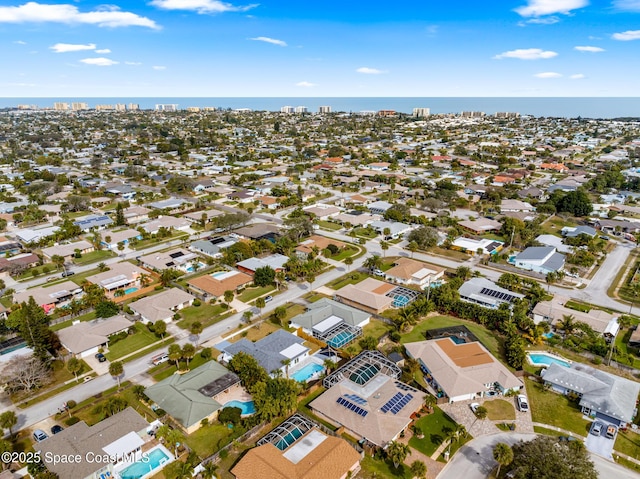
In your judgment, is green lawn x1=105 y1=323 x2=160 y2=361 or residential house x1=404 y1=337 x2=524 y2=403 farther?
green lawn x1=105 y1=323 x2=160 y2=361

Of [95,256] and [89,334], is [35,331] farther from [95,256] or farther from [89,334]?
[95,256]

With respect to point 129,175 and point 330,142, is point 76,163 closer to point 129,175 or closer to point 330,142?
point 129,175

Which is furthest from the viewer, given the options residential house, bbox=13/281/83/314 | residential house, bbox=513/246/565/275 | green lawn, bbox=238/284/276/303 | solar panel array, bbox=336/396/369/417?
residential house, bbox=513/246/565/275

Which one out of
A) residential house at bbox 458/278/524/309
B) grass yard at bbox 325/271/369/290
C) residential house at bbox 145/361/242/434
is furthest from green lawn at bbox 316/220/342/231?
residential house at bbox 145/361/242/434

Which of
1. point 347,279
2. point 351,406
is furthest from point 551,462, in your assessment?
point 347,279

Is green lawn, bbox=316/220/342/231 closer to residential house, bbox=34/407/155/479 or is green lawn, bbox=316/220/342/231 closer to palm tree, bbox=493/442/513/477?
residential house, bbox=34/407/155/479

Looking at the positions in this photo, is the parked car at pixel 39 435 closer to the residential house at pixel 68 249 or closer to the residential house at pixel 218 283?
the residential house at pixel 218 283

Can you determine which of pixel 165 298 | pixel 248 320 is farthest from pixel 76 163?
pixel 248 320

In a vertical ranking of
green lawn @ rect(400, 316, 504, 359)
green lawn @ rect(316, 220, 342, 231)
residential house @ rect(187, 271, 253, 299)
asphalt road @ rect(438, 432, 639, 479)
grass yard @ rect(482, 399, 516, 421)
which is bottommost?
asphalt road @ rect(438, 432, 639, 479)
